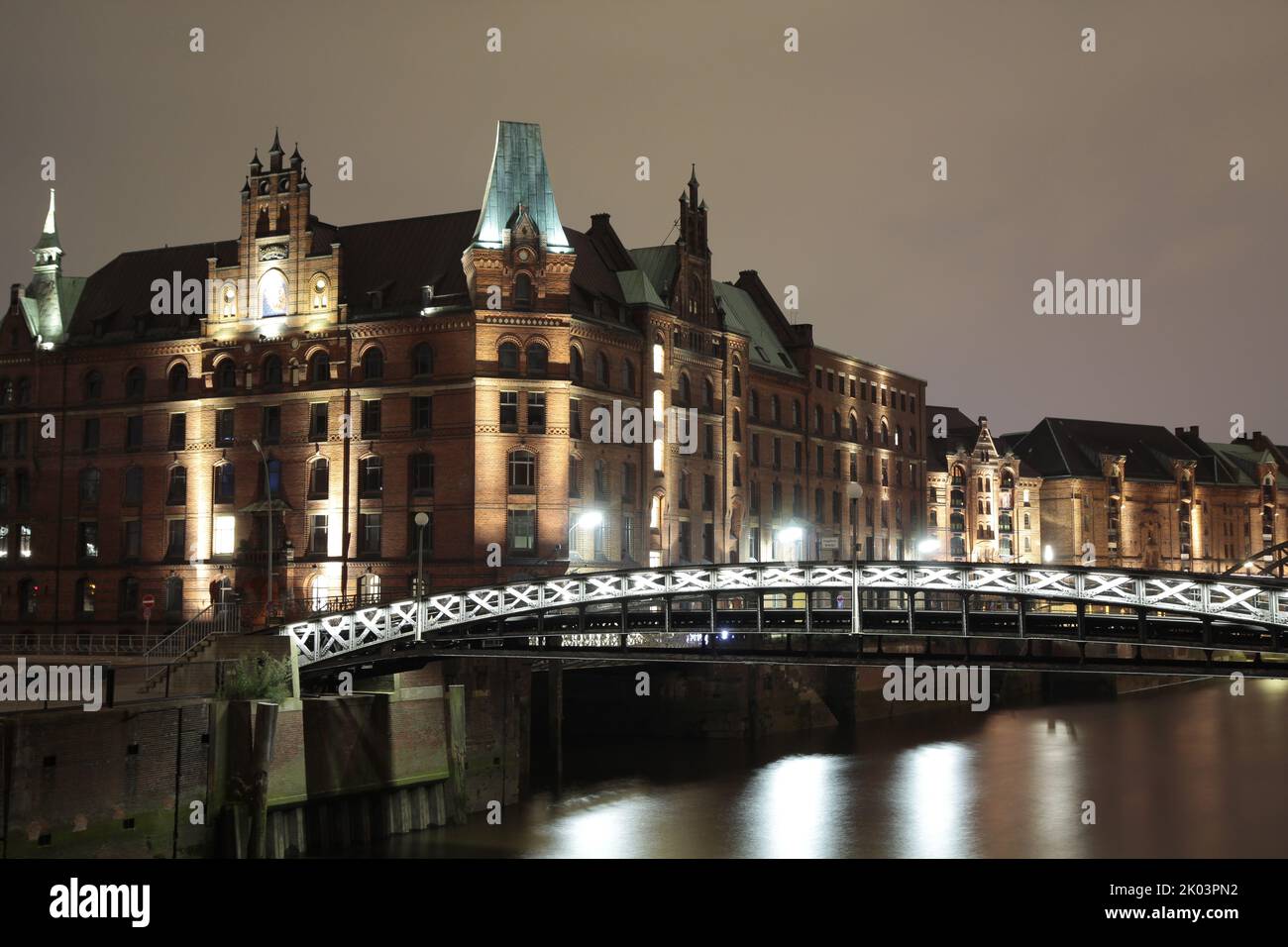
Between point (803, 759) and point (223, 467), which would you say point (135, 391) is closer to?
point (223, 467)

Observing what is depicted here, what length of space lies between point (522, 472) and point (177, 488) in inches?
776

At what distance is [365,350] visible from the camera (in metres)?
77.6

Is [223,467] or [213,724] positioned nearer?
[213,724]

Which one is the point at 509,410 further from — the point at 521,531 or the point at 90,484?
the point at 90,484

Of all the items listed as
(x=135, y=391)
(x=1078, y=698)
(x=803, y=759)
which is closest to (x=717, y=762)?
(x=803, y=759)

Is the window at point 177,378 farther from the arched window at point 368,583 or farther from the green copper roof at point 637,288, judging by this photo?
the green copper roof at point 637,288

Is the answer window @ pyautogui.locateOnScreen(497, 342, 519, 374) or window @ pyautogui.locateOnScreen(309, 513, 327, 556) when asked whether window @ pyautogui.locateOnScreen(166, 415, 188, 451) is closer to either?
window @ pyautogui.locateOnScreen(309, 513, 327, 556)

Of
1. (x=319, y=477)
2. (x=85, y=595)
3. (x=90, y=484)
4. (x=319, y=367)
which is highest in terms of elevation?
(x=319, y=367)

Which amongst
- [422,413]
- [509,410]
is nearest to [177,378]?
[422,413]

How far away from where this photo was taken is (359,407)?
3049 inches

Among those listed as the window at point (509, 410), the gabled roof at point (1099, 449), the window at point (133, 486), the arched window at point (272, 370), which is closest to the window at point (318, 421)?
the arched window at point (272, 370)
